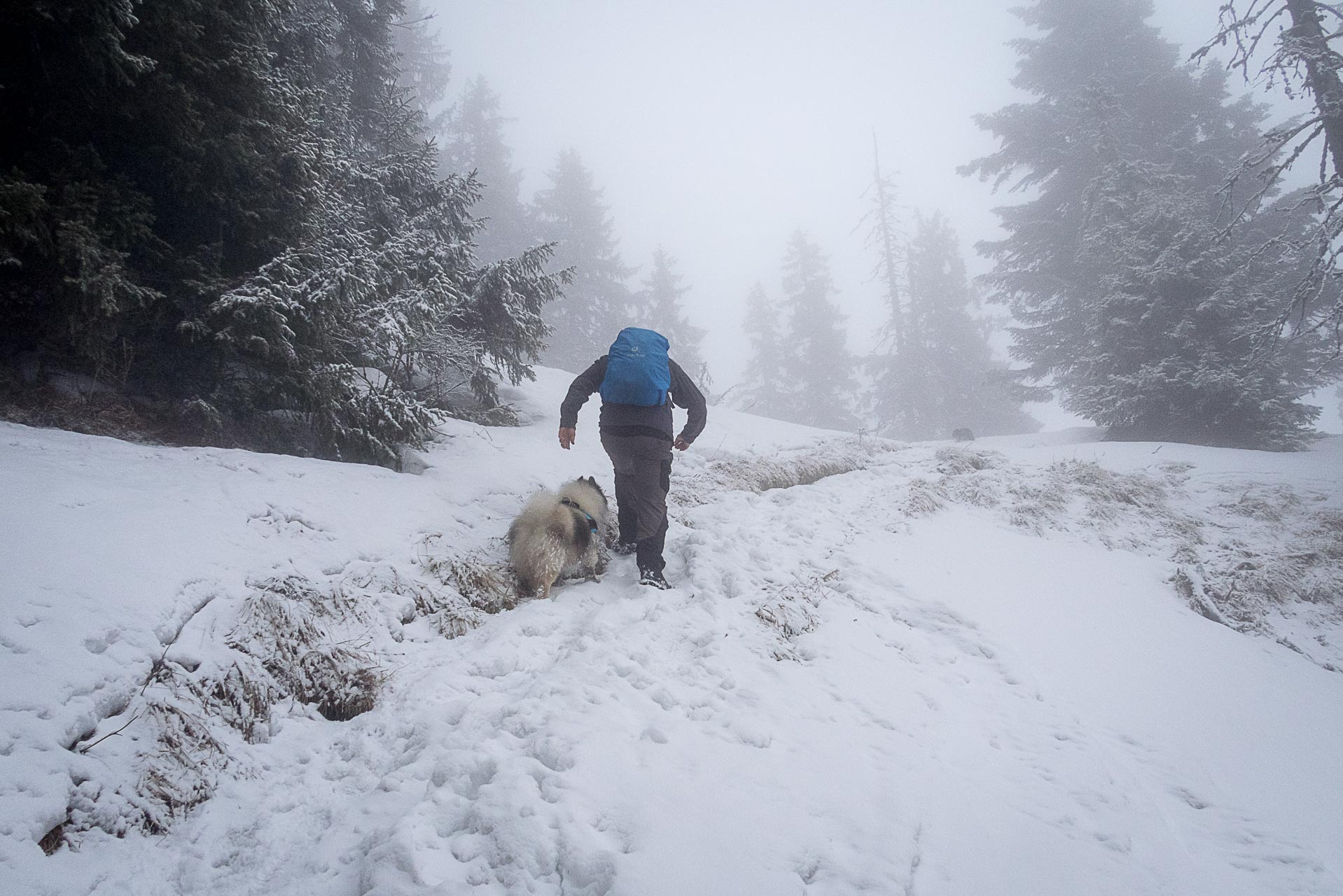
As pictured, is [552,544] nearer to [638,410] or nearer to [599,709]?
[638,410]

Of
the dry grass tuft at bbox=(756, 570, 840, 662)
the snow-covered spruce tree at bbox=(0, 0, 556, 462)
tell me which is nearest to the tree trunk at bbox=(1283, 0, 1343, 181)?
the dry grass tuft at bbox=(756, 570, 840, 662)

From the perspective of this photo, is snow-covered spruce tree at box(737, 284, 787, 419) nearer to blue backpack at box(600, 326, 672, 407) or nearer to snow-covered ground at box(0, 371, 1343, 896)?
snow-covered ground at box(0, 371, 1343, 896)

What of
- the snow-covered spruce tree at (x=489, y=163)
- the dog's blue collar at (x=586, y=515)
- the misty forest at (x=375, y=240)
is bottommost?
the dog's blue collar at (x=586, y=515)

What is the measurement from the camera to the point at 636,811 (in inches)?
86.7

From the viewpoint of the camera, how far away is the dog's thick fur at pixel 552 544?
14.3 feet

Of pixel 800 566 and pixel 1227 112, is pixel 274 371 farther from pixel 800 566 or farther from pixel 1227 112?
pixel 1227 112

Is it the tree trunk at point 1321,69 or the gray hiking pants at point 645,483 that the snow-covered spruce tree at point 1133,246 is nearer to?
the tree trunk at point 1321,69

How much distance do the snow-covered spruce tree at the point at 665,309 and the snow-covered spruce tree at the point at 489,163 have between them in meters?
6.29

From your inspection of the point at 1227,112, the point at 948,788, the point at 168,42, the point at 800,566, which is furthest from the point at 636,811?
the point at 1227,112

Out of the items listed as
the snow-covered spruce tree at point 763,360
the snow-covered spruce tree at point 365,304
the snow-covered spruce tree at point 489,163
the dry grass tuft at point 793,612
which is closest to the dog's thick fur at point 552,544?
the dry grass tuft at point 793,612

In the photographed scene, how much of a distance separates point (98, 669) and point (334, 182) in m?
6.09

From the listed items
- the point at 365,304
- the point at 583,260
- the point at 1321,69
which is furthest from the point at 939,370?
the point at 365,304

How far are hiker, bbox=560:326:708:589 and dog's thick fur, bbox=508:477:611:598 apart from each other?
42 cm

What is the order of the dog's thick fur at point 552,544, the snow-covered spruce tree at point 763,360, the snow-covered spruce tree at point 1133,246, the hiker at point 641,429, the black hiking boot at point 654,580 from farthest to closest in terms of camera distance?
the snow-covered spruce tree at point 763,360 → the snow-covered spruce tree at point 1133,246 → the hiker at point 641,429 → the black hiking boot at point 654,580 → the dog's thick fur at point 552,544
